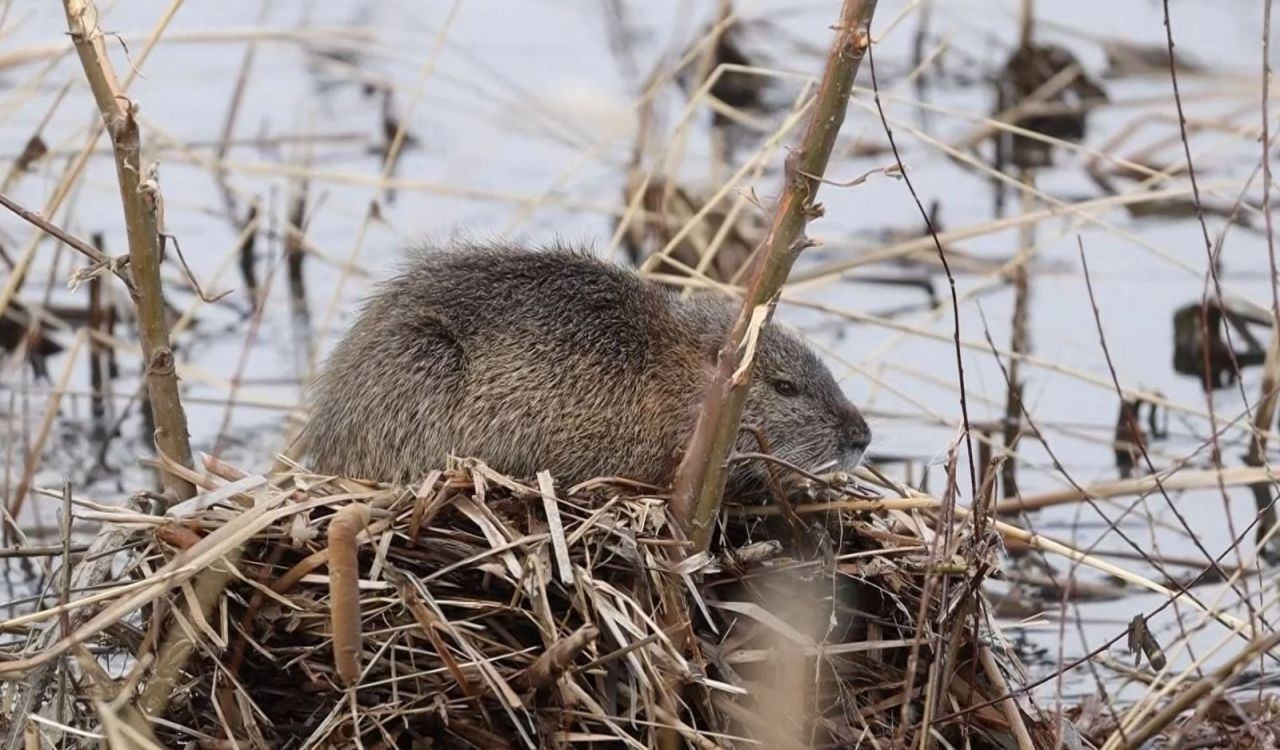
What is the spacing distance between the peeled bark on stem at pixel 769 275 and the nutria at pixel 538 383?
416 millimetres

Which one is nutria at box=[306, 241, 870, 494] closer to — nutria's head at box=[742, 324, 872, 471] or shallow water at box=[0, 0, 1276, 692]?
nutria's head at box=[742, 324, 872, 471]

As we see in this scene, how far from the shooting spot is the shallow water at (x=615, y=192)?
20.8ft

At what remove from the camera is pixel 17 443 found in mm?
6770

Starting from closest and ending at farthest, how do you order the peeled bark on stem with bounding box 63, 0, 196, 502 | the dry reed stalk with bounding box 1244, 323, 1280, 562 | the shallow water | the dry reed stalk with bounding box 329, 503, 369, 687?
the dry reed stalk with bounding box 329, 503, 369, 687 < the peeled bark on stem with bounding box 63, 0, 196, 502 < the dry reed stalk with bounding box 1244, 323, 1280, 562 < the shallow water

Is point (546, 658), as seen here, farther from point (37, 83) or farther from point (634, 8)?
point (634, 8)

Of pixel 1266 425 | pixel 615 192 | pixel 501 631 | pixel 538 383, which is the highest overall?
pixel 615 192

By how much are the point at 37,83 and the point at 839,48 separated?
3.52 meters

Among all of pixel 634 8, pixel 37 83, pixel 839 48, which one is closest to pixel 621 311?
pixel 839 48

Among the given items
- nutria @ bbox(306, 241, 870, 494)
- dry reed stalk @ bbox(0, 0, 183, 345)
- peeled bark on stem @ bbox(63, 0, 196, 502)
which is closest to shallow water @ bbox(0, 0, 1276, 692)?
dry reed stalk @ bbox(0, 0, 183, 345)

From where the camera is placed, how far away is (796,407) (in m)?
4.56

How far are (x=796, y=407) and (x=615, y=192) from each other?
4.34 metres

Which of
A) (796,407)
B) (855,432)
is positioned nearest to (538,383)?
(796,407)

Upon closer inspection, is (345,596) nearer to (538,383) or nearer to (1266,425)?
(538,383)

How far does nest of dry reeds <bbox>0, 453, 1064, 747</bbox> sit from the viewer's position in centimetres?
355
